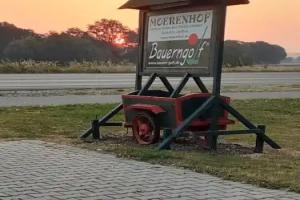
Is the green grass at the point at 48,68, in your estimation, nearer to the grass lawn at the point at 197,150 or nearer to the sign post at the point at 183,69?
the grass lawn at the point at 197,150

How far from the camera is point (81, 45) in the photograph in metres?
76.8

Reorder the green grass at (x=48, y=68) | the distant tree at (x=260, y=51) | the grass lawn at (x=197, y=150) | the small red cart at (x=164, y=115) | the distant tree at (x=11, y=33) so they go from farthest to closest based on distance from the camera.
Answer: the distant tree at (x=260, y=51) → the distant tree at (x=11, y=33) → the green grass at (x=48, y=68) → the small red cart at (x=164, y=115) → the grass lawn at (x=197, y=150)

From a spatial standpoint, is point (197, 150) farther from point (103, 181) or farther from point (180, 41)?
point (103, 181)

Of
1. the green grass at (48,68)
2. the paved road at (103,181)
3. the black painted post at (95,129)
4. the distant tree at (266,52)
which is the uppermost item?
the distant tree at (266,52)

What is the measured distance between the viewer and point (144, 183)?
711cm

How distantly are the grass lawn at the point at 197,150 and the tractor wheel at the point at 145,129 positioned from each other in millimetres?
201

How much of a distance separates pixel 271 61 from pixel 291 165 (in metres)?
114

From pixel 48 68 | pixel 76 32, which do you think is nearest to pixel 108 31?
Answer: pixel 76 32

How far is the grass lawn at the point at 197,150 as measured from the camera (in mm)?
7828

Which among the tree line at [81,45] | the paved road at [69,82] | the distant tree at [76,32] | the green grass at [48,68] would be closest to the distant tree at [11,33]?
the tree line at [81,45]

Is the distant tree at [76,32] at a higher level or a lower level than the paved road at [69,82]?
higher

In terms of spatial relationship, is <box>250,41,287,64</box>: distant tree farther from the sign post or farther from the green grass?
the sign post

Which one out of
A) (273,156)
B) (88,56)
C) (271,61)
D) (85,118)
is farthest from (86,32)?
(273,156)

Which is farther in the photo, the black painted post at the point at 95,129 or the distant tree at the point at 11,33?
the distant tree at the point at 11,33
